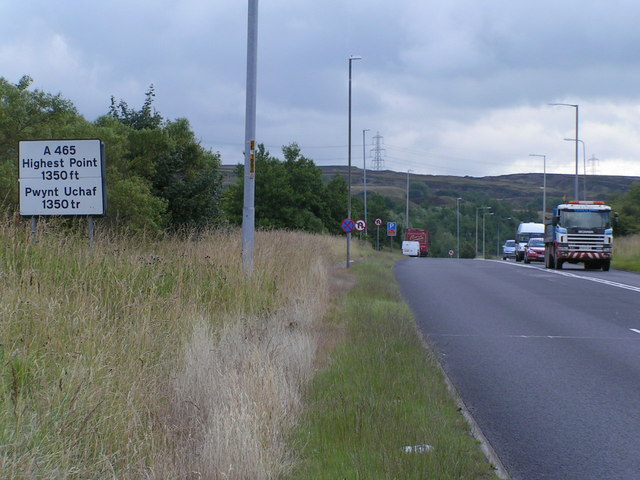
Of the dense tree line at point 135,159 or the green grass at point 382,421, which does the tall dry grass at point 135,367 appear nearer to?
the green grass at point 382,421

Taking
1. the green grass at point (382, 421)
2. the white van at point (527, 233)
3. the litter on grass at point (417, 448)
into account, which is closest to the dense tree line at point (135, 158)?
the green grass at point (382, 421)

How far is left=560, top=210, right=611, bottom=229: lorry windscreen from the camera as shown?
126 ft

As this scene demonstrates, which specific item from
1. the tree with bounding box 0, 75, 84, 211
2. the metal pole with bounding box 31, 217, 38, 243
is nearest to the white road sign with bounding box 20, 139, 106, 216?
the metal pole with bounding box 31, 217, 38, 243

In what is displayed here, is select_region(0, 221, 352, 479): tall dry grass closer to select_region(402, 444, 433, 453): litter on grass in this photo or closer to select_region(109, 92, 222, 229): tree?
select_region(402, 444, 433, 453): litter on grass

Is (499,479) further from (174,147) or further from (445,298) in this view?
(174,147)

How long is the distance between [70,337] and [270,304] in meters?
6.07

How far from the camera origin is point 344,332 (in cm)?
1239

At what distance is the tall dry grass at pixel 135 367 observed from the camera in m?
5.69

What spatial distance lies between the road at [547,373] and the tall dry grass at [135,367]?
1982mm

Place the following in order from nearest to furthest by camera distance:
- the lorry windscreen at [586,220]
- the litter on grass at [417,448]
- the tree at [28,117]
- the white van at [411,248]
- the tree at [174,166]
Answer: the litter on grass at [417,448] → the tree at [28,117] → the tree at [174,166] → the lorry windscreen at [586,220] → the white van at [411,248]

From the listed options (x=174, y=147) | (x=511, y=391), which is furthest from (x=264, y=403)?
(x=174, y=147)

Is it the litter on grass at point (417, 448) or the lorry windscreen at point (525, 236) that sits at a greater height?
the litter on grass at point (417, 448)

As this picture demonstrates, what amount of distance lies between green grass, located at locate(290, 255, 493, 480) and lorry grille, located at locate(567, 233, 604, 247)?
2872 centimetres

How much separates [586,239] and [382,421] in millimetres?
33190
